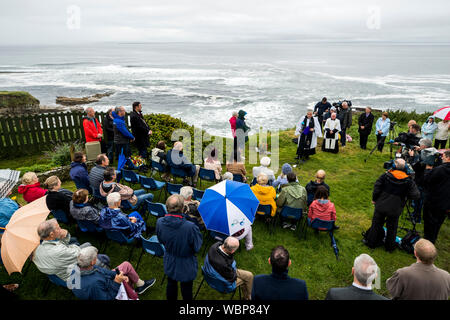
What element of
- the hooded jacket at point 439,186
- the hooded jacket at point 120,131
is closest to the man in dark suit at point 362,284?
the hooded jacket at point 439,186

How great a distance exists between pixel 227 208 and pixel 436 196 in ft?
13.4

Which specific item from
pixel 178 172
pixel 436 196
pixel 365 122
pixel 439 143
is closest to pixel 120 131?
pixel 178 172

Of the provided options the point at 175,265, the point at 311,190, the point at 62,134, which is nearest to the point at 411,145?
the point at 311,190

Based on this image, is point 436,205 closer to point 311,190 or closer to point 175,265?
point 311,190

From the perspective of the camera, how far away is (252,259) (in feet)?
17.7

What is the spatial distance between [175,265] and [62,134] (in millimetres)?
9263

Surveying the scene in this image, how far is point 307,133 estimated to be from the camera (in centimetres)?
1041

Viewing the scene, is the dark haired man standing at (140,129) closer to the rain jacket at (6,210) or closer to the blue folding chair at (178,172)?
the blue folding chair at (178,172)

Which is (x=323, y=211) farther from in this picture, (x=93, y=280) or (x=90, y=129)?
(x=90, y=129)

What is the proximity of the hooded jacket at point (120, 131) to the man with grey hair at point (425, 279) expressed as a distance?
757cm

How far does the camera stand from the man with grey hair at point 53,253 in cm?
387

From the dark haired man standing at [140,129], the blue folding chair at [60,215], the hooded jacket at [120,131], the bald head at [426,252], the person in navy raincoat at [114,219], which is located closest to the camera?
the bald head at [426,252]

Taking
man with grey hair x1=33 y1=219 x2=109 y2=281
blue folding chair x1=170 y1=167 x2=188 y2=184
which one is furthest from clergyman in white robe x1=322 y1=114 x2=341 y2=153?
man with grey hair x1=33 y1=219 x2=109 y2=281

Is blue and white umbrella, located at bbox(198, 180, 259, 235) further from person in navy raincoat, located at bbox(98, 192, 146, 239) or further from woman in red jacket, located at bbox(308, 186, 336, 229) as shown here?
woman in red jacket, located at bbox(308, 186, 336, 229)
